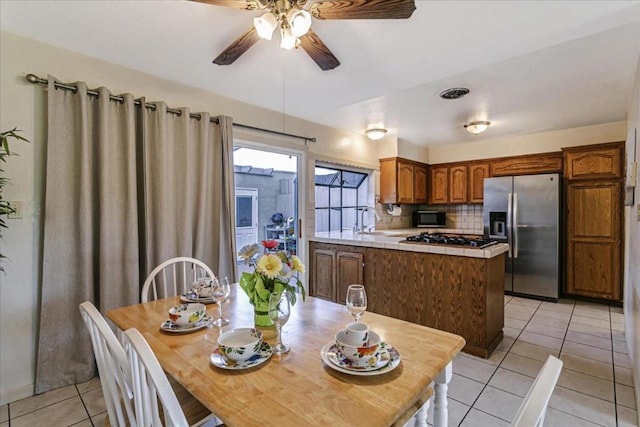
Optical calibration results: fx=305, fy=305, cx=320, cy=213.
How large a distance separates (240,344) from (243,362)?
119mm

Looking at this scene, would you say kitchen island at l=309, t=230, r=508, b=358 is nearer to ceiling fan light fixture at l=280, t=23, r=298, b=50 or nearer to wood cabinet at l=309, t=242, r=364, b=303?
wood cabinet at l=309, t=242, r=364, b=303

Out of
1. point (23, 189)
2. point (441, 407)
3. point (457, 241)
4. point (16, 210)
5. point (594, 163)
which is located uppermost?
point (594, 163)

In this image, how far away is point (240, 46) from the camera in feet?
5.60

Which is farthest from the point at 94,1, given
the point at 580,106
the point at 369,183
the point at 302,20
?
the point at 580,106

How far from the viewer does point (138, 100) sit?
234 centimetres

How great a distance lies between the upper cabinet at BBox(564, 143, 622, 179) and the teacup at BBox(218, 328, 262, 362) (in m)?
4.54

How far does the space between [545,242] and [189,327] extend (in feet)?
14.2

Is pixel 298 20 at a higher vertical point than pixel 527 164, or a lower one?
higher

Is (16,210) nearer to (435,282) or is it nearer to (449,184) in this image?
(435,282)

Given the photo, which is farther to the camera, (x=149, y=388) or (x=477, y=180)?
(x=477, y=180)

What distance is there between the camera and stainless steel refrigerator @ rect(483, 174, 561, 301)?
389 centimetres

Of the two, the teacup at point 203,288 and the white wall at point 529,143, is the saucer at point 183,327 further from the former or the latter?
the white wall at point 529,143

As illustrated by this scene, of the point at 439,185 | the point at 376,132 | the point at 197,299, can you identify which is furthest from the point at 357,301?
the point at 439,185

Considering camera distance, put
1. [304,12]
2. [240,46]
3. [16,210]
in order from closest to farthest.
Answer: [304,12]
[240,46]
[16,210]
